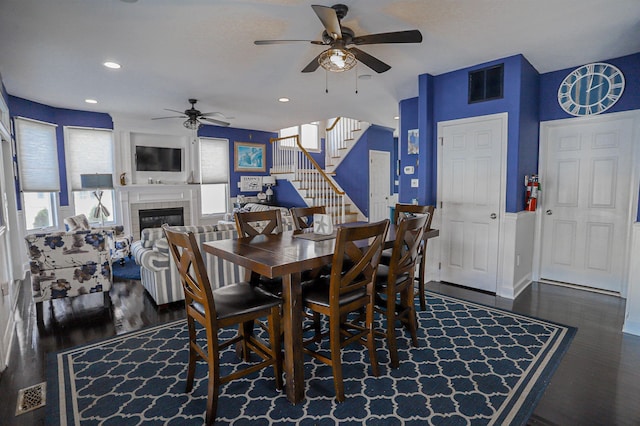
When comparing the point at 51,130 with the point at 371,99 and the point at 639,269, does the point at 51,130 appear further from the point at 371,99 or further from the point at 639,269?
the point at 639,269

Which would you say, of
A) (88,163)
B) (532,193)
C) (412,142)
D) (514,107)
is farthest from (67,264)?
(532,193)

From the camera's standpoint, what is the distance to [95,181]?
581 cm

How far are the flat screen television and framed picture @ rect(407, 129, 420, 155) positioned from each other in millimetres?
5132

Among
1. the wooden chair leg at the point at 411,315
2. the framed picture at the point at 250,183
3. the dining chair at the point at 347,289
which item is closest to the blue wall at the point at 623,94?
the wooden chair leg at the point at 411,315

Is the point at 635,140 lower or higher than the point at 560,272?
higher

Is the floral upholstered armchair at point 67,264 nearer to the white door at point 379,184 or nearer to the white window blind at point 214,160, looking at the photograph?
the white window blind at point 214,160

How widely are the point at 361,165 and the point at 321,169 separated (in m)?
1.03

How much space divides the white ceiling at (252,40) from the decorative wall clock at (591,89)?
6.2 inches

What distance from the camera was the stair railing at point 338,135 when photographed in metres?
8.61

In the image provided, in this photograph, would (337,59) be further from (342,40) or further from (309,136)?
(309,136)

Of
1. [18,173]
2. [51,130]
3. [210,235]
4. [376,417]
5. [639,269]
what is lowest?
[376,417]

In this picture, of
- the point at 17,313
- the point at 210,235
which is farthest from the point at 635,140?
the point at 17,313

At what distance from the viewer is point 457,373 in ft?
7.70

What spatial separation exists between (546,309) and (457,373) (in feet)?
6.00
